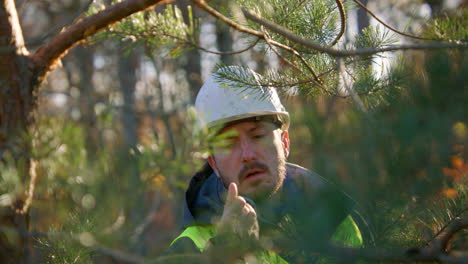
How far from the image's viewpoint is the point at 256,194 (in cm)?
127

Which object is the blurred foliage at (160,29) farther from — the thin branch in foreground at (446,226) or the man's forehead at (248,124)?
the thin branch in foreground at (446,226)

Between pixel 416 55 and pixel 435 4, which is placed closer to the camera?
pixel 416 55

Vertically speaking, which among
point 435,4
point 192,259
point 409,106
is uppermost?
point 435,4

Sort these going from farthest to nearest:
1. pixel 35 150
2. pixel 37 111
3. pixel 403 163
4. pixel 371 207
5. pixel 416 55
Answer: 1. pixel 37 111
2. pixel 416 55
3. pixel 35 150
4. pixel 371 207
5. pixel 403 163

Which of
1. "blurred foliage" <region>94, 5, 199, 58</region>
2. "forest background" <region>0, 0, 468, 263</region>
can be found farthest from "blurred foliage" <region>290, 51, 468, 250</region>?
"blurred foliage" <region>94, 5, 199, 58</region>

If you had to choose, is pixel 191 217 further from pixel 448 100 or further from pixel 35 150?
pixel 448 100

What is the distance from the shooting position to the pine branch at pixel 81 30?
1.75 metres

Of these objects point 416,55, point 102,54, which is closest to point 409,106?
point 416,55

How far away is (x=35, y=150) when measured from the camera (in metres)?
1.02

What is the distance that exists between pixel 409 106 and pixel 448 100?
7cm

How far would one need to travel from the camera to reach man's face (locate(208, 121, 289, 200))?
175cm

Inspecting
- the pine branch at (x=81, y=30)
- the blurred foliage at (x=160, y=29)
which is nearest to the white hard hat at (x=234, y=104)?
the blurred foliage at (x=160, y=29)

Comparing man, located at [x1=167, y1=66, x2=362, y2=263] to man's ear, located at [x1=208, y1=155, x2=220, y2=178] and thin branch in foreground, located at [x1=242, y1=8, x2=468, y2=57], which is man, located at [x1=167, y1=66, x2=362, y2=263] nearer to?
man's ear, located at [x1=208, y1=155, x2=220, y2=178]

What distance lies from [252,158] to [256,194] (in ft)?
2.27
